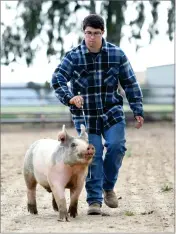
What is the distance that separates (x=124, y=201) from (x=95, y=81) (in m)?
1.47

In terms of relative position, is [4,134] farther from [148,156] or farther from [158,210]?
[158,210]

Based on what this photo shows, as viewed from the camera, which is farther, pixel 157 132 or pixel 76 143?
pixel 157 132

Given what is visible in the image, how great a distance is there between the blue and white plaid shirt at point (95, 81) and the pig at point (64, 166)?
0.42 metres

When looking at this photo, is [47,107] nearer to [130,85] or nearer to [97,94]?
[130,85]

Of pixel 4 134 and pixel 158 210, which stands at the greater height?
pixel 158 210

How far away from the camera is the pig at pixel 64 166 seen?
5.67m

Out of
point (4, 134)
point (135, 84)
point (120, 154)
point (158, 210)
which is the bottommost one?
point (4, 134)

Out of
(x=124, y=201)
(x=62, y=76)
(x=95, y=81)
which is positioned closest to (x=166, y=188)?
(x=124, y=201)

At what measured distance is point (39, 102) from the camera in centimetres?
2194

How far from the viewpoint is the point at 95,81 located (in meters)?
6.29

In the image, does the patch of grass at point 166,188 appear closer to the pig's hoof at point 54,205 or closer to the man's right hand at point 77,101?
the pig's hoof at point 54,205

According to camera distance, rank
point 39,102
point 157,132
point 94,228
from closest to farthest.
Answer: point 94,228, point 157,132, point 39,102

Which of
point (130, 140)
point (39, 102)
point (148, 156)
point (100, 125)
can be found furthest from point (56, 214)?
point (39, 102)

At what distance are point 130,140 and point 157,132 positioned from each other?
2.54 meters
